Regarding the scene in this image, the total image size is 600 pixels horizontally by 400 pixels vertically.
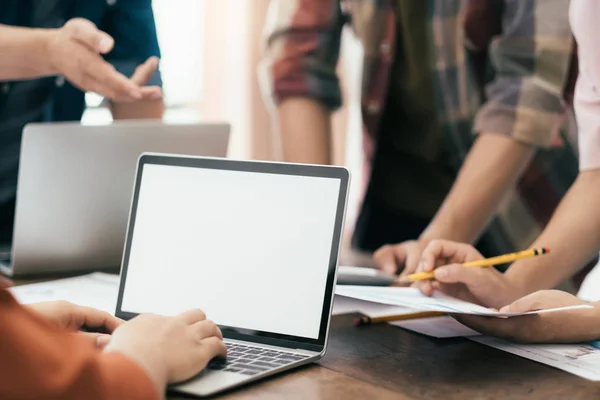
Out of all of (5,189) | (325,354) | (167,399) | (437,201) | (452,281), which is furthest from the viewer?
(437,201)

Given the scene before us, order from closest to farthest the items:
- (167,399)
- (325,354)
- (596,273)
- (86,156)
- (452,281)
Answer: (167,399), (325,354), (452,281), (86,156), (596,273)

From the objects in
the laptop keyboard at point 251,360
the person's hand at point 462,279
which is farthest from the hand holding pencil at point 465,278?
the laptop keyboard at point 251,360

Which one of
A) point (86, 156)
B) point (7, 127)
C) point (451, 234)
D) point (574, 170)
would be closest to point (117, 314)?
point (86, 156)

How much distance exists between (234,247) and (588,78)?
609 millimetres

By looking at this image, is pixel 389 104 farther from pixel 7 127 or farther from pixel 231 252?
pixel 231 252

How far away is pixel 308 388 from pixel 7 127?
1086 millimetres

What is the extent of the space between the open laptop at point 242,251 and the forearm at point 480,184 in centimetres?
55

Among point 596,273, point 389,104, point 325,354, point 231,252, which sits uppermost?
point 389,104

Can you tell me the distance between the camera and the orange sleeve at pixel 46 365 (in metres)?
0.60

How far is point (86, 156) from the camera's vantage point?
129 cm

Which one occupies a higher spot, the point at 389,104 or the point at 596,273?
the point at 389,104

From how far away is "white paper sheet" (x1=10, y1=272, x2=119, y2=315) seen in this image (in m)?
1.11

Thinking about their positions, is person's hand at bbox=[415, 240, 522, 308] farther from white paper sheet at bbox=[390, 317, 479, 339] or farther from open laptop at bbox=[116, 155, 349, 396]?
open laptop at bbox=[116, 155, 349, 396]

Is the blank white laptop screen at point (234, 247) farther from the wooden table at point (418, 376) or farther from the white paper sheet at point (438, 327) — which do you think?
the white paper sheet at point (438, 327)
